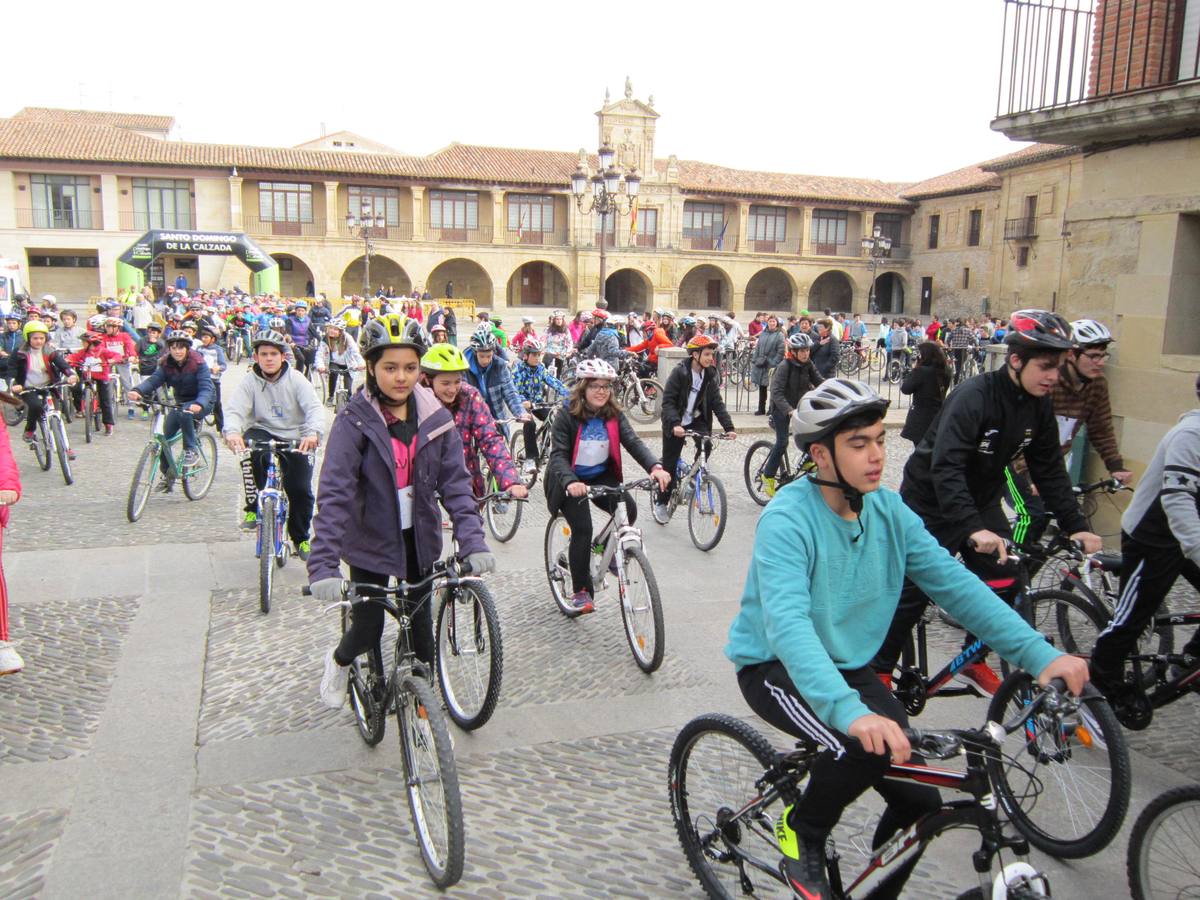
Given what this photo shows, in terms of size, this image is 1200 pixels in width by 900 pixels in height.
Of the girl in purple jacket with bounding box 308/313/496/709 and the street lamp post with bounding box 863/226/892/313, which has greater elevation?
the street lamp post with bounding box 863/226/892/313

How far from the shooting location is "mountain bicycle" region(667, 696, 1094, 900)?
7.06ft

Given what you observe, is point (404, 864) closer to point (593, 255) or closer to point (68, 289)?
point (593, 255)

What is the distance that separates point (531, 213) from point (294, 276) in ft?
41.8

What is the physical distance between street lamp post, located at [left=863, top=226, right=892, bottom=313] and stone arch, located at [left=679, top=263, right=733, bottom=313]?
8.25 meters

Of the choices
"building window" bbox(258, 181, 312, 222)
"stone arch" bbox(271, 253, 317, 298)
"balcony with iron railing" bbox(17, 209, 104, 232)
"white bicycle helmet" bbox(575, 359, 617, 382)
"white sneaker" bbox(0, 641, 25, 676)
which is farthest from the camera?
"stone arch" bbox(271, 253, 317, 298)

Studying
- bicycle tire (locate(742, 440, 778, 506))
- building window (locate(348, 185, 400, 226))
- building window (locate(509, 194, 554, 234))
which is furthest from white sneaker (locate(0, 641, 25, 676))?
building window (locate(509, 194, 554, 234))

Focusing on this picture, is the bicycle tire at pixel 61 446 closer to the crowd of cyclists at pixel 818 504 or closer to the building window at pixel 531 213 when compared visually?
the crowd of cyclists at pixel 818 504

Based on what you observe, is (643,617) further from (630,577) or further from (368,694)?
(368,694)

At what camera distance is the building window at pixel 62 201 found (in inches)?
1661

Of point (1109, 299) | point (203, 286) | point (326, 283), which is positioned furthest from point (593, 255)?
point (1109, 299)

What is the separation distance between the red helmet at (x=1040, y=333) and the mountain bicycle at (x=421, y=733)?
2.72 m

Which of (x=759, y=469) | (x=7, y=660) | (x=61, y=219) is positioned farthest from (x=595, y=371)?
(x=61, y=219)

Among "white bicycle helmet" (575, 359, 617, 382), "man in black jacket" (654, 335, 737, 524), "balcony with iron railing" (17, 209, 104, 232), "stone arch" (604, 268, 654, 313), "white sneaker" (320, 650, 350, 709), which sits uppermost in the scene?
"balcony with iron railing" (17, 209, 104, 232)

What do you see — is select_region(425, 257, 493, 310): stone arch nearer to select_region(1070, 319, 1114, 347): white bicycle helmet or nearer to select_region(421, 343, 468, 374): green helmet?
select_region(421, 343, 468, 374): green helmet
